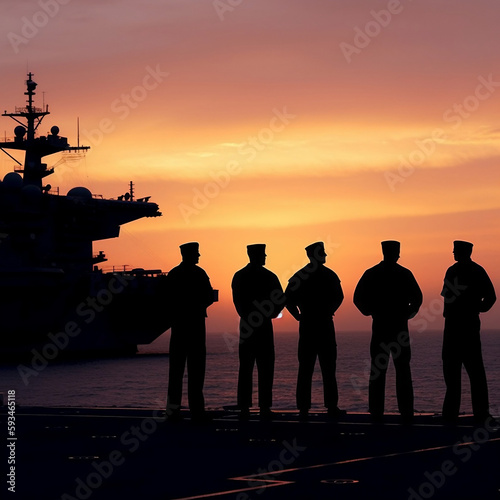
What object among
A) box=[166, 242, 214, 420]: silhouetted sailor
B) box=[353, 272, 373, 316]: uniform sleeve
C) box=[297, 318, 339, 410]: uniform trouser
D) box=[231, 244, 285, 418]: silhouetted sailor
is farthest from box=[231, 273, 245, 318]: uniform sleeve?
box=[353, 272, 373, 316]: uniform sleeve

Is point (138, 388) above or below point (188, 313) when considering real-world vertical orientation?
below

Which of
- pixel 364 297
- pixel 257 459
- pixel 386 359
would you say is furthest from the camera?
pixel 364 297

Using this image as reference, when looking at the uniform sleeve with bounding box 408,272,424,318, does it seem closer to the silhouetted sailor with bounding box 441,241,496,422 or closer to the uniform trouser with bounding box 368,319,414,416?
the uniform trouser with bounding box 368,319,414,416

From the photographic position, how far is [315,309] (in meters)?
12.1

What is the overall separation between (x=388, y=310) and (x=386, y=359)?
61 cm

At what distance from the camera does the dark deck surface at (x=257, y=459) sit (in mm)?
6383

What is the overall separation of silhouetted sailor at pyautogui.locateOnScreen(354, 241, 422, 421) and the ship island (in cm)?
5539

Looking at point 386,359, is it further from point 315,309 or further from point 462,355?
point 315,309

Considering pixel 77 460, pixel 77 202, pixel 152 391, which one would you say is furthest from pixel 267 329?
pixel 77 202

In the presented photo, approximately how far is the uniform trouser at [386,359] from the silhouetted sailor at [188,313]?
6.78 ft

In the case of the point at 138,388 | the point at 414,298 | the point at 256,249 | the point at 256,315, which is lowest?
the point at 138,388

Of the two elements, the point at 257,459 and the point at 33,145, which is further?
the point at 33,145

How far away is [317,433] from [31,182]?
66.7 m

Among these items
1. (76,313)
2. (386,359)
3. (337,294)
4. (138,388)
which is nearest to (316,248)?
(337,294)
